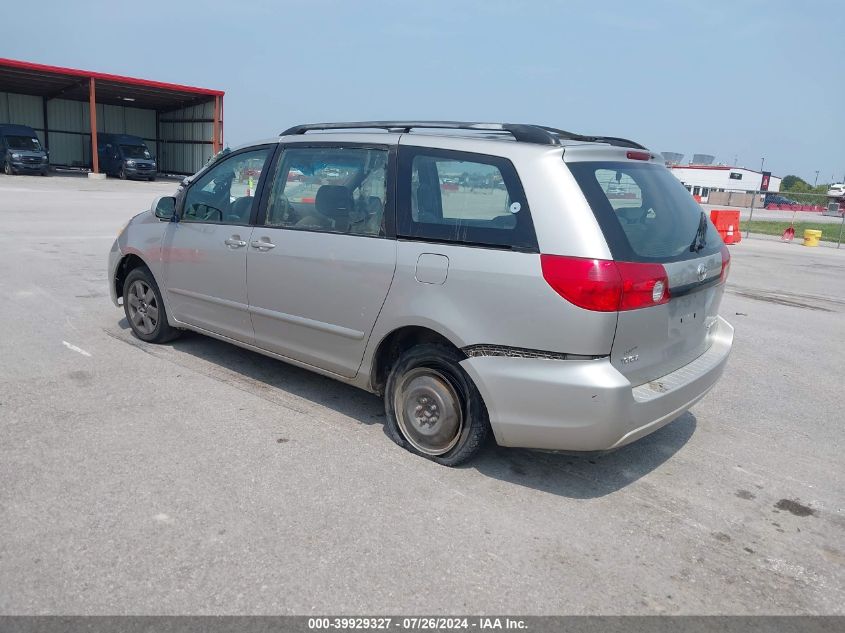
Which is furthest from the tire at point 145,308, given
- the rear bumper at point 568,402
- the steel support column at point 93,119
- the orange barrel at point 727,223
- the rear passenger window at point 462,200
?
the steel support column at point 93,119

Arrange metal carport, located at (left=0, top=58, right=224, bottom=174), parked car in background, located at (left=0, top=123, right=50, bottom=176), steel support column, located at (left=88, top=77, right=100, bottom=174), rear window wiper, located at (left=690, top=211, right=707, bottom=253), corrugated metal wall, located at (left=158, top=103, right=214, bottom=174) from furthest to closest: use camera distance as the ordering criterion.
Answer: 1. corrugated metal wall, located at (left=158, top=103, right=214, bottom=174)
2. metal carport, located at (left=0, top=58, right=224, bottom=174)
3. steel support column, located at (left=88, top=77, right=100, bottom=174)
4. parked car in background, located at (left=0, top=123, right=50, bottom=176)
5. rear window wiper, located at (left=690, top=211, right=707, bottom=253)

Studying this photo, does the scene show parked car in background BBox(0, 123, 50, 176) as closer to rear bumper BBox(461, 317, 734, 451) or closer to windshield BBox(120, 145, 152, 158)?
windshield BBox(120, 145, 152, 158)

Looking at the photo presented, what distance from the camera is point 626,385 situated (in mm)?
3279

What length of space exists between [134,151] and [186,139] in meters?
5.22

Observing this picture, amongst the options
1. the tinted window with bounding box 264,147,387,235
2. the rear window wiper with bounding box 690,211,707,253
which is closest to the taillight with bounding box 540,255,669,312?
the rear window wiper with bounding box 690,211,707,253

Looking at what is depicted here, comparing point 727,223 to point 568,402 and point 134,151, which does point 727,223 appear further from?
point 134,151

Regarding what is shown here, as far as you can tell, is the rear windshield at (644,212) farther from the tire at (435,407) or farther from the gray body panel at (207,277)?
the gray body panel at (207,277)

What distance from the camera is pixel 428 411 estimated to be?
12.8ft

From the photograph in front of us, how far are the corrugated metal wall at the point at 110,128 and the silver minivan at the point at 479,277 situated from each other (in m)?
37.6

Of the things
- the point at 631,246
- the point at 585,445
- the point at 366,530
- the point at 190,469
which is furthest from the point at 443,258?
the point at 190,469

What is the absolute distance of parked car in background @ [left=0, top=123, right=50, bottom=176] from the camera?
3303 centimetres

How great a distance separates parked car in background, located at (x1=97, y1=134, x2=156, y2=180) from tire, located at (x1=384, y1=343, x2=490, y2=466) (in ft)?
122

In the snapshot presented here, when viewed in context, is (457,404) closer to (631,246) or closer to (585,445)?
(585,445)

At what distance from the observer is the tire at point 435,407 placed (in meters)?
3.70
